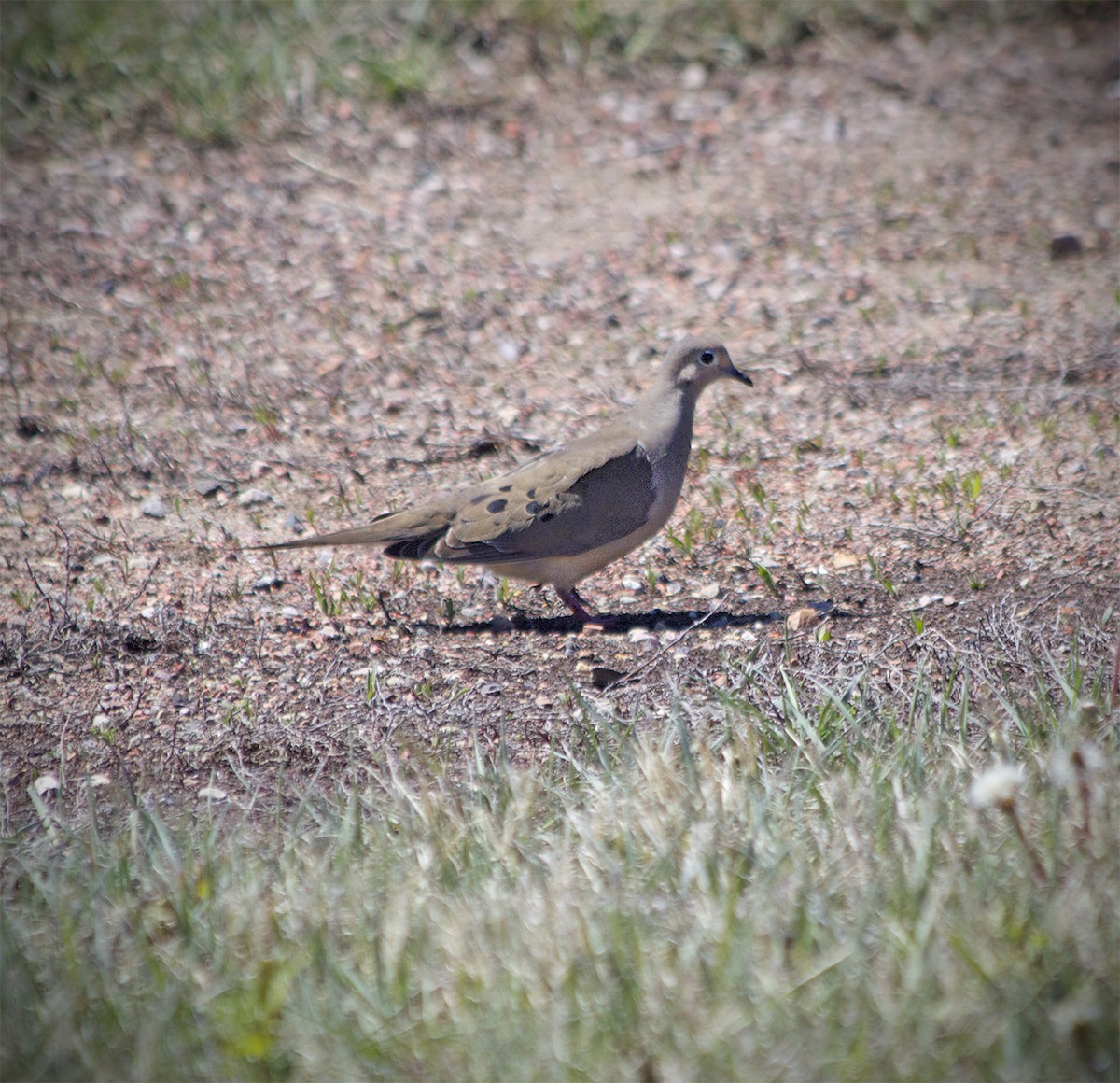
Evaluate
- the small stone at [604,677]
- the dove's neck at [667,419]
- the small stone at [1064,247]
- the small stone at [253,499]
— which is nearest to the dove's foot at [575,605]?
the small stone at [604,677]

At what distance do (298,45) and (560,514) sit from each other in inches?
195

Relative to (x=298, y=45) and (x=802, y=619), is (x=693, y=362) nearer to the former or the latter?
(x=802, y=619)

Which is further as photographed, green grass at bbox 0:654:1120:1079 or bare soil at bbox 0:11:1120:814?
bare soil at bbox 0:11:1120:814

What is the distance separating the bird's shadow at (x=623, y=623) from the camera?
4.67m

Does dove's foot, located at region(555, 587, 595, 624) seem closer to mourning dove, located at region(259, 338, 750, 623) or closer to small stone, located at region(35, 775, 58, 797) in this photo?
mourning dove, located at region(259, 338, 750, 623)

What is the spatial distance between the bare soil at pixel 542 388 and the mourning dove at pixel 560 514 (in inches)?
11.5

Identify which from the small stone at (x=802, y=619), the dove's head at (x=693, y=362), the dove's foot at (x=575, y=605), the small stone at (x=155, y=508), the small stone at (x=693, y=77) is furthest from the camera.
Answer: the small stone at (x=693, y=77)

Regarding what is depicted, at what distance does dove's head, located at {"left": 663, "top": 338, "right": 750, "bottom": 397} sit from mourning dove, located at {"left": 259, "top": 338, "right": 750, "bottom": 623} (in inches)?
6.7

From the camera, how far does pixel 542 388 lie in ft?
20.8

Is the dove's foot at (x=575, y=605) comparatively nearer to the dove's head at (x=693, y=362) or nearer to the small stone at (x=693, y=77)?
the dove's head at (x=693, y=362)

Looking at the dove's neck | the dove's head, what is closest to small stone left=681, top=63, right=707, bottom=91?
the dove's head

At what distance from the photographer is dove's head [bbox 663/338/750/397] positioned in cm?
500

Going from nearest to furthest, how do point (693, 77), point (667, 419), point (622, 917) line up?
point (622, 917)
point (667, 419)
point (693, 77)

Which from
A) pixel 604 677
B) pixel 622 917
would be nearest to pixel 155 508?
pixel 604 677
